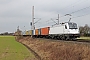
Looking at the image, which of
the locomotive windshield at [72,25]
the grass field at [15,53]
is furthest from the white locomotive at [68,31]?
the grass field at [15,53]

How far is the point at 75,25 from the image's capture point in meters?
38.8

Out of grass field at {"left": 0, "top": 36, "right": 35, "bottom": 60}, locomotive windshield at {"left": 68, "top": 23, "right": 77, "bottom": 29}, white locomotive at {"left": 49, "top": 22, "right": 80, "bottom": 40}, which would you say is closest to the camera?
grass field at {"left": 0, "top": 36, "right": 35, "bottom": 60}

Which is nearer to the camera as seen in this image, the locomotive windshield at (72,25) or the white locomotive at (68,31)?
the white locomotive at (68,31)

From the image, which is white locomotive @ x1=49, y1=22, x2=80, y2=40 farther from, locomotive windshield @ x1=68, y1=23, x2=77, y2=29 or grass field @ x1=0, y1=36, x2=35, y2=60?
grass field @ x1=0, y1=36, x2=35, y2=60

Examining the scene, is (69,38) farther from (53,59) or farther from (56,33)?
(53,59)

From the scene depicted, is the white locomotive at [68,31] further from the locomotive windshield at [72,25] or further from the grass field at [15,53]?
the grass field at [15,53]

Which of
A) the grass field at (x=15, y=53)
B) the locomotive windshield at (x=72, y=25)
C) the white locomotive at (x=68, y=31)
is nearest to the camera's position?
the grass field at (x=15, y=53)

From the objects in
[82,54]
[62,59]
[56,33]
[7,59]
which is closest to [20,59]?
[7,59]

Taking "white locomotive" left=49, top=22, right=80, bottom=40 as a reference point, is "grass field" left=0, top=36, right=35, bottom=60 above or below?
below

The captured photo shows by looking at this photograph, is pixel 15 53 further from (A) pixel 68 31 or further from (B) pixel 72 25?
(B) pixel 72 25

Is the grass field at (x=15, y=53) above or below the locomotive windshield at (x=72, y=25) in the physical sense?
below

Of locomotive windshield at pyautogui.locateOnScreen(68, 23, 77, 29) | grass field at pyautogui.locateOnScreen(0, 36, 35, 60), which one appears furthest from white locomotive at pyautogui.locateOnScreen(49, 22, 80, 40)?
grass field at pyautogui.locateOnScreen(0, 36, 35, 60)

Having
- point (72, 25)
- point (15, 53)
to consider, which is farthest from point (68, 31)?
point (15, 53)

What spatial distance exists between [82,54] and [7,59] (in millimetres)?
10022
